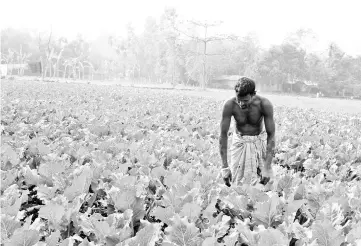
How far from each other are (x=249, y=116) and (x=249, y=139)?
0.26m

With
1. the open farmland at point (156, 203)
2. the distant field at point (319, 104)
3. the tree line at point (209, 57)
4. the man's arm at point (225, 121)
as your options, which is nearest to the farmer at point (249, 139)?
the man's arm at point (225, 121)

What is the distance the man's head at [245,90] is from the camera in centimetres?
388

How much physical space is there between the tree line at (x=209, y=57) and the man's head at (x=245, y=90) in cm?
4021

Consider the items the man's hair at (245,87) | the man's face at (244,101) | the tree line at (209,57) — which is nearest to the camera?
Result: the man's hair at (245,87)

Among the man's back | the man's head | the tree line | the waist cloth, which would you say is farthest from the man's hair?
the tree line

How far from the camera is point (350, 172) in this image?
5.48 metres

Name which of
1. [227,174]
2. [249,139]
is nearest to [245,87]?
[249,139]

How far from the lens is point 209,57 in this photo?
65125 millimetres

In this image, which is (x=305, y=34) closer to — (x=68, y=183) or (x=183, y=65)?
(x=183, y=65)

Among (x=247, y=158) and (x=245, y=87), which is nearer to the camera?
(x=245, y=87)

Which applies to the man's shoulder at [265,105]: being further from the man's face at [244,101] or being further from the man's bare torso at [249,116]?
the man's face at [244,101]

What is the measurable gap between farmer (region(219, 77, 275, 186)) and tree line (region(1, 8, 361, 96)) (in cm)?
3991

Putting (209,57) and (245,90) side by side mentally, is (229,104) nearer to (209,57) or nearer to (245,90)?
(245,90)

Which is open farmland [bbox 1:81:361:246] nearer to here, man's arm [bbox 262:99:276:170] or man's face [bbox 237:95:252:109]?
man's arm [bbox 262:99:276:170]
